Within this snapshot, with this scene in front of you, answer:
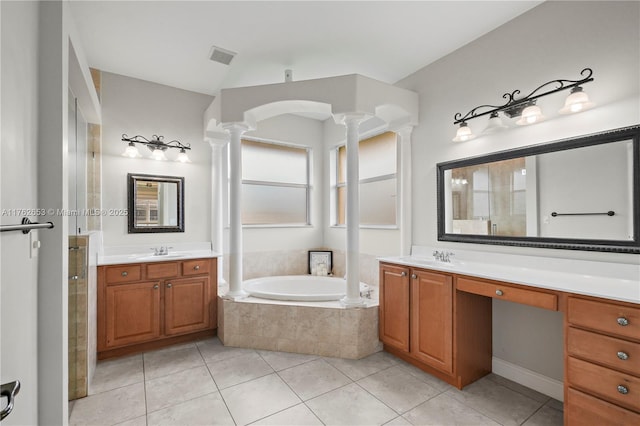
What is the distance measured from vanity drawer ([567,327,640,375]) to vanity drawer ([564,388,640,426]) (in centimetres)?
20

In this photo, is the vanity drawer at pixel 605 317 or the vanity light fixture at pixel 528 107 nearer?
the vanity drawer at pixel 605 317

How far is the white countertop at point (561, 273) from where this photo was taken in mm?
1620

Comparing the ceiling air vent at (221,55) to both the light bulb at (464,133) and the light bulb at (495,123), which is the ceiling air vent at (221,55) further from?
the light bulb at (495,123)

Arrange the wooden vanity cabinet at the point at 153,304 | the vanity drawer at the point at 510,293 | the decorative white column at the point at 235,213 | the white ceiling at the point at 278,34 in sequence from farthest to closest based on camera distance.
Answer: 1. the decorative white column at the point at 235,213
2. the wooden vanity cabinet at the point at 153,304
3. the white ceiling at the point at 278,34
4. the vanity drawer at the point at 510,293

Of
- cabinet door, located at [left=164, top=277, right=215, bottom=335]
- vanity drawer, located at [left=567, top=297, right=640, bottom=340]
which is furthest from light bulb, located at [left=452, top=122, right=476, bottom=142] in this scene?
cabinet door, located at [left=164, top=277, right=215, bottom=335]

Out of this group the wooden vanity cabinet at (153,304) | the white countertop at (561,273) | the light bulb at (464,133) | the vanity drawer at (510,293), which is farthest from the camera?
the wooden vanity cabinet at (153,304)

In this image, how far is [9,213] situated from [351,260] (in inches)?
92.3

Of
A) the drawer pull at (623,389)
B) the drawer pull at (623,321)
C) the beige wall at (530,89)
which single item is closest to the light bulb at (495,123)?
the beige wall at (530,89)

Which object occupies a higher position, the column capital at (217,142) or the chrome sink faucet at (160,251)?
the column capital at (217,142)

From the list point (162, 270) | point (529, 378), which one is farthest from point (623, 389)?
point (162, 270)

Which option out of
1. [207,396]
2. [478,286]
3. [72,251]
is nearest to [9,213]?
[72,251]

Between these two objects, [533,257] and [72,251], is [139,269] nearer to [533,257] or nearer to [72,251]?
[72,251]

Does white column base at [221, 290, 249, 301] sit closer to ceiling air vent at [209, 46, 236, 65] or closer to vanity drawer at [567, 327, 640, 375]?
ceiling air vent at [209, 46, 236, 65]

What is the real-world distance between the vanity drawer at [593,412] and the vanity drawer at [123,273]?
3353 millimetres
